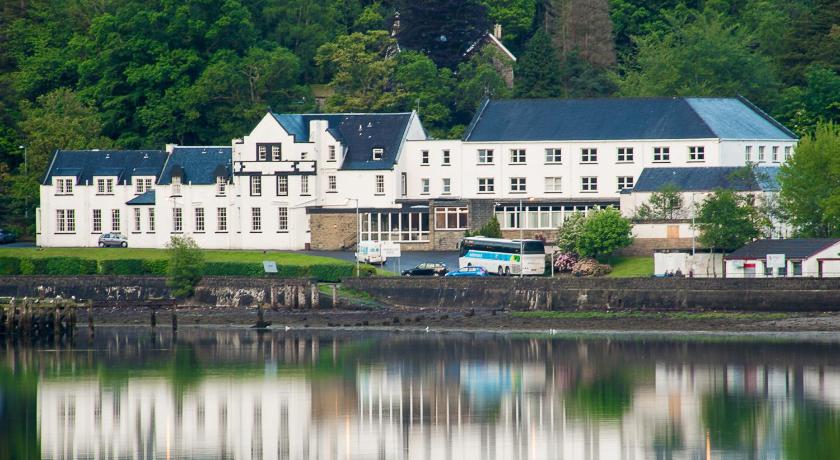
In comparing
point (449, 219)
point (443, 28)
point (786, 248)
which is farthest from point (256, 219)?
point (443, 28)

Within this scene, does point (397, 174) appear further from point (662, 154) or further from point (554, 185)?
point (662, 154)

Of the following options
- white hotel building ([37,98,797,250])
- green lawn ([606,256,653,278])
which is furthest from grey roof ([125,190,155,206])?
green lawn ([606,256,653,278])

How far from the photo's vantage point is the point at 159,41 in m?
114

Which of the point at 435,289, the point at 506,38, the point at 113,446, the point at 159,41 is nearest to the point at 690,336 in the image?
the point at 435,289

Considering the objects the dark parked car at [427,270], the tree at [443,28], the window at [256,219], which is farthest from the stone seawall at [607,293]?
the tree at [443,28]

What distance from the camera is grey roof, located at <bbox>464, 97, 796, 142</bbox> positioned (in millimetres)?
93000

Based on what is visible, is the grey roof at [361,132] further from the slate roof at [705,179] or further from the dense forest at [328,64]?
the slate roof at [705,179]

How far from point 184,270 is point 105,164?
→ 18.0 meters

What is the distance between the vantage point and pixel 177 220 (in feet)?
316

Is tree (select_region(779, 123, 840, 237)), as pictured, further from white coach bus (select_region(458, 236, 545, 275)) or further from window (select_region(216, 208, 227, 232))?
window (select_region(216, 208, 227, 232))

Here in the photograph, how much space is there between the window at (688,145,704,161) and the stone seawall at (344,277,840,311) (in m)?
17.5

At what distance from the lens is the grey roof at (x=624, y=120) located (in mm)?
93000

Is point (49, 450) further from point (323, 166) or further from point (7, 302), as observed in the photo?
point (323, 166)

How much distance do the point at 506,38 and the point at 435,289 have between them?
56.4 metres
